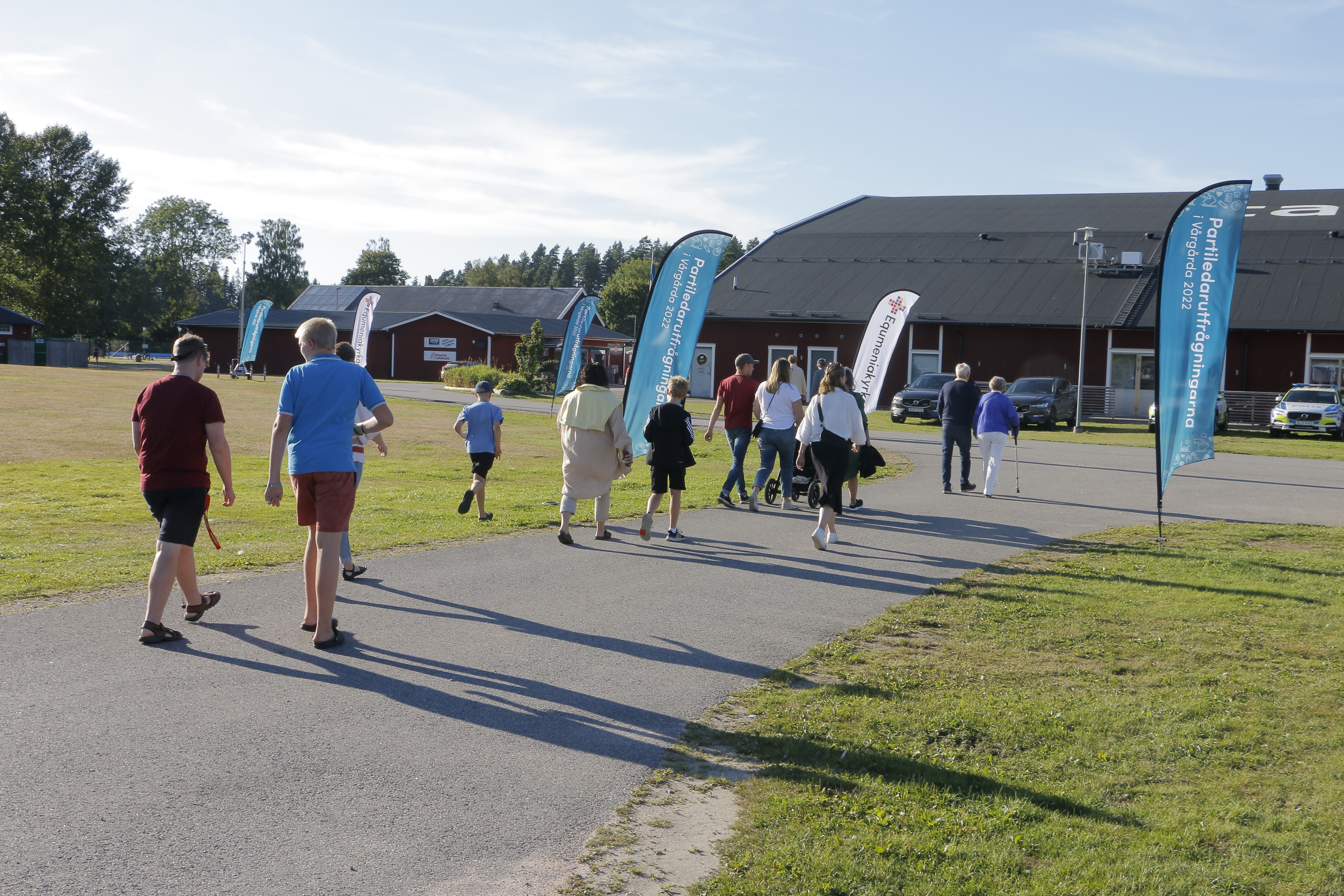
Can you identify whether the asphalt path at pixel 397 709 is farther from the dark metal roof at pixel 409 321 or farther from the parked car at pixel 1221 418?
the dark metal roof at pixel 409 321

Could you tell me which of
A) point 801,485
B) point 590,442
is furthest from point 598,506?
point 801,485

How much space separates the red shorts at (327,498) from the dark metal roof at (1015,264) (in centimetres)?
3745

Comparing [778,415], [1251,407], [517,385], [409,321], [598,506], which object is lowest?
[598,506]

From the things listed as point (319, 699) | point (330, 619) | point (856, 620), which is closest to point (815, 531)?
point (856, 620)

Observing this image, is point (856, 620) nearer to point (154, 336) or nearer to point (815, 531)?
point (815, 531)

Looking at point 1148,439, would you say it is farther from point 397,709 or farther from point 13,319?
point 13,319

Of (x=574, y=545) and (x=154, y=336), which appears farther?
(x=154, y=336)

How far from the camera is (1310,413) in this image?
104ft

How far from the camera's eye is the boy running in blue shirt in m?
11.6

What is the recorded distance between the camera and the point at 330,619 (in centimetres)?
624

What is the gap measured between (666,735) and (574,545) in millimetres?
5186

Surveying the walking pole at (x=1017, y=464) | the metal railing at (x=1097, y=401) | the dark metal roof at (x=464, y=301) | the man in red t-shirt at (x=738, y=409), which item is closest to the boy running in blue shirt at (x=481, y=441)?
the man in red t-shirt at (x=738, y=409)

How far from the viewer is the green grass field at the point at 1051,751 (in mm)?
3686

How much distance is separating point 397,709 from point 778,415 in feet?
25.4
